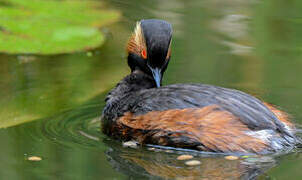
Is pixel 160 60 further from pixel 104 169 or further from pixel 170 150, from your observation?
pixel 104 169

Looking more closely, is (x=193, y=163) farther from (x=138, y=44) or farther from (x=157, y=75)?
(x=138, y=44)

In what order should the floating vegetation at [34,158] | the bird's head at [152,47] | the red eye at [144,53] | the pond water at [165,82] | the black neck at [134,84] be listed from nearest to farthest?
the pond water at [165,82]
the floating vegetation at [34,158]
the bird's head at [152,47]
the red eye at [144,53]
the black neck at [134,84]

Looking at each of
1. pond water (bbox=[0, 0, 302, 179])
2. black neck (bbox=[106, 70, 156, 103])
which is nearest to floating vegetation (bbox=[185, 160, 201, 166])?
pond water (bbox=[0, 0, 302, 179])

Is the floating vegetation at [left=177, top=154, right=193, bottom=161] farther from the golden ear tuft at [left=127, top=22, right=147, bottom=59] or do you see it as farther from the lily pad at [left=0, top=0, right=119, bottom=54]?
the lily pad at [left=0, top=0, right=119, bottom=54]

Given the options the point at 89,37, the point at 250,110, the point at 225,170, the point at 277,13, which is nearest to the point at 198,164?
the point at 225,170

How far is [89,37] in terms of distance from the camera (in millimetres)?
9867

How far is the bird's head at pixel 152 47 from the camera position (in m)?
6.61

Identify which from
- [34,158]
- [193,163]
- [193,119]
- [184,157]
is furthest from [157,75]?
[34,158]

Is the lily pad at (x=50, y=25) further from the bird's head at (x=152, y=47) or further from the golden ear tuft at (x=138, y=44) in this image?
the bird's head at (x=152, y=47)

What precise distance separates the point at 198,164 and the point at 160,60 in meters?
1.38

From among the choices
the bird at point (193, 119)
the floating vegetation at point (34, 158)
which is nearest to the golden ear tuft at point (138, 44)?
the bird at point (193, 119)

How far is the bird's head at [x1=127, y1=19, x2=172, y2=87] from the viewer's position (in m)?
6.61

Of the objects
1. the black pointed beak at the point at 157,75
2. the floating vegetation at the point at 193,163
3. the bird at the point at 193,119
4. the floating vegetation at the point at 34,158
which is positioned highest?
the black pointed beak at the point at 157,75

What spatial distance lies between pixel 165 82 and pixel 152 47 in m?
1.50
